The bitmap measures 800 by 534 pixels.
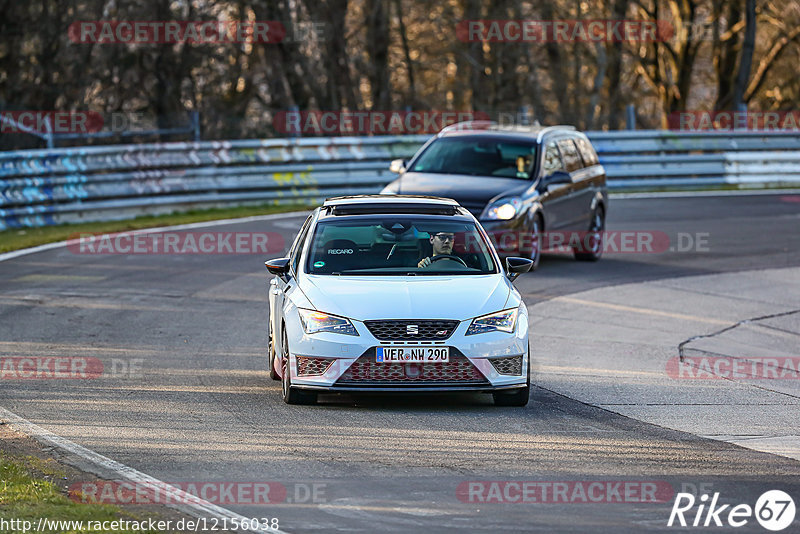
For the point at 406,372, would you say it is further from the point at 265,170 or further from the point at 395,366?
the point at 265,170

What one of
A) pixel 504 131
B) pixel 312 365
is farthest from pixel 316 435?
pixel 504 131

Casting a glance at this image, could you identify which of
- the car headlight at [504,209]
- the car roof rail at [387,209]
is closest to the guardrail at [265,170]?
the car headlight at [504,209]

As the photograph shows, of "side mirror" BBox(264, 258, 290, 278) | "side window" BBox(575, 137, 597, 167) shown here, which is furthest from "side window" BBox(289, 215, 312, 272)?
"side window" BBox(575, 137, 597, 167)

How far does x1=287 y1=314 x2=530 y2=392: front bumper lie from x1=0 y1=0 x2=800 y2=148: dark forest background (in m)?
15.6

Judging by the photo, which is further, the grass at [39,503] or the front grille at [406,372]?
the front grille at [406,372]

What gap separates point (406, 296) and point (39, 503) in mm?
3572

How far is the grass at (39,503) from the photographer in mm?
6551

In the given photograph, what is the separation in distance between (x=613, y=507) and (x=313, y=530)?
1.63m

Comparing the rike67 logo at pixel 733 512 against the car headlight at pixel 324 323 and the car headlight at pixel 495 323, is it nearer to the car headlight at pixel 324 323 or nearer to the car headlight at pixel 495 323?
the car headlight at pixel 495 323

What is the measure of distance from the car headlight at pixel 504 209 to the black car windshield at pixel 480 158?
0.95m

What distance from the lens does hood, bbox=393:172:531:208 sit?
16.8m

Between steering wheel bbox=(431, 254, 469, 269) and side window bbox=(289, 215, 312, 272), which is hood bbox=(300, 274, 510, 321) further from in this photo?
side window bbox=(289, 215, 312, 272)

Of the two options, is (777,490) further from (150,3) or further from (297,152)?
(150,3)

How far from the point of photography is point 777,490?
24.7 ft
